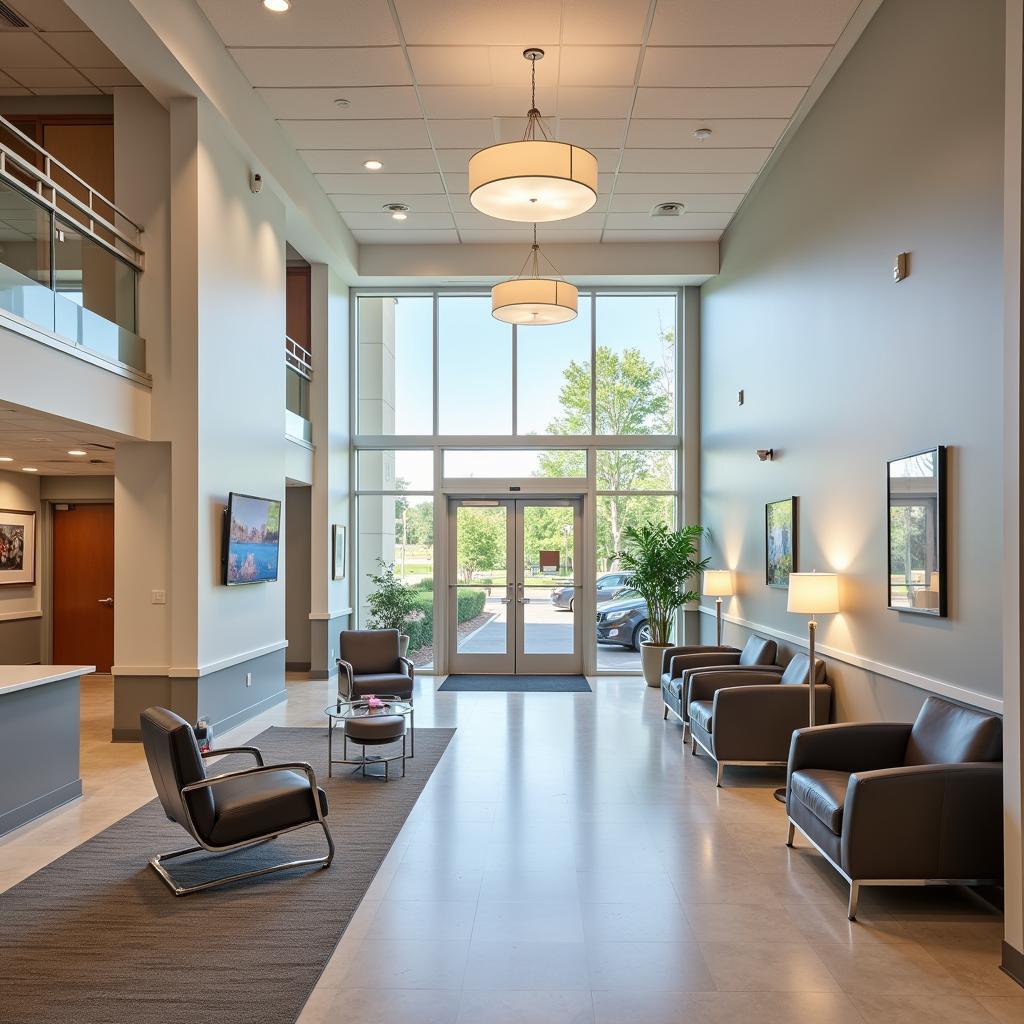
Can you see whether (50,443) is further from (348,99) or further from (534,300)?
(534,300)

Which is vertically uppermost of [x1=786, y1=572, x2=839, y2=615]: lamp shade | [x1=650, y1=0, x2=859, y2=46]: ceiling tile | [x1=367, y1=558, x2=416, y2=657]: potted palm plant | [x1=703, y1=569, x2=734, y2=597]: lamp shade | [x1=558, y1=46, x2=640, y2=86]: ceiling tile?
[x1=558, y1=46, x2=640, y2=86]: ceiling tile

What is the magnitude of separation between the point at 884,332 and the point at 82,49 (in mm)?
6644

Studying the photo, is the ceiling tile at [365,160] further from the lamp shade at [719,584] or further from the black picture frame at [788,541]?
the lamp shade at [719,584]

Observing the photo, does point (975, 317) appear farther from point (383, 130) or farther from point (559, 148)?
point (383, 130)

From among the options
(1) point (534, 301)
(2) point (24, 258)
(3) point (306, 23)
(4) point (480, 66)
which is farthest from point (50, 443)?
(4) point (480, 66)

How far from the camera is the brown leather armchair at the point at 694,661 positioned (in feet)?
25.8

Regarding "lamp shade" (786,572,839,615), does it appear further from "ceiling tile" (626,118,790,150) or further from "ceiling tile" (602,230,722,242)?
"ceiling tile" (602,230,722,242)

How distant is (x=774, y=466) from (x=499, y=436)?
4635 millimetres

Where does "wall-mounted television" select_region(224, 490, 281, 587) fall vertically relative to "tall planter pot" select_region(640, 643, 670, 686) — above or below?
above

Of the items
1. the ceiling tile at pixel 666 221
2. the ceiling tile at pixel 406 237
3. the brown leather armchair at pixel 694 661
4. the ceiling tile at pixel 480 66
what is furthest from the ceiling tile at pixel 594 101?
the brown leather armchair at pixel 694 661

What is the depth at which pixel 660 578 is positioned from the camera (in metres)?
10.9

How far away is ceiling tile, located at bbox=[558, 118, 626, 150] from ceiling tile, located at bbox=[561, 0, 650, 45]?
1341 millimetres

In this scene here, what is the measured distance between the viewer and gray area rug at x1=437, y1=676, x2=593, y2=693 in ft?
34.7

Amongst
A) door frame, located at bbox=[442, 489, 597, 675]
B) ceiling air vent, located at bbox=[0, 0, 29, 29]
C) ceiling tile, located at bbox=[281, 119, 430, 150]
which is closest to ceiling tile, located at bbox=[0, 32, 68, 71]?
ceiling air vent, located at bbox=[0, 0, 29, 29]
